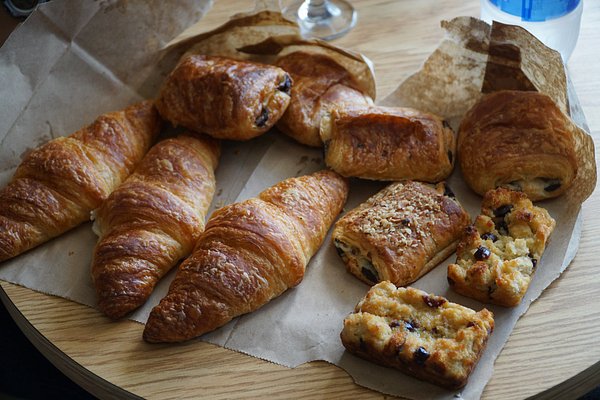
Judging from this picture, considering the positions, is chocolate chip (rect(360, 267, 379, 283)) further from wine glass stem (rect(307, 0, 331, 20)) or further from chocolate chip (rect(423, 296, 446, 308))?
wine glass stem (rect(307, 0, 331, 20))

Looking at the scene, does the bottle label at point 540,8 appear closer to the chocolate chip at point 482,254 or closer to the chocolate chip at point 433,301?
the chocolate chip at point 482,254

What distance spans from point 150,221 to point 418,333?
750mm

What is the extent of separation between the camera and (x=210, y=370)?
1673 mm

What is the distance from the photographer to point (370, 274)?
1.83 metres

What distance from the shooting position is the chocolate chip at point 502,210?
186cm

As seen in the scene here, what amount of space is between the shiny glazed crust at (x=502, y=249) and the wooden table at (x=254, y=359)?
85 millimetres

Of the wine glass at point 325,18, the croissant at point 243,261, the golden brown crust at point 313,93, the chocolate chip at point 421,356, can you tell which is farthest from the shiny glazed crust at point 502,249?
the wine glass at point 325,18

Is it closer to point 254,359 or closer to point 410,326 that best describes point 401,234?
point 410,326

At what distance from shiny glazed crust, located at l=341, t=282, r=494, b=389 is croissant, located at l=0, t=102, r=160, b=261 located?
842 millimetres

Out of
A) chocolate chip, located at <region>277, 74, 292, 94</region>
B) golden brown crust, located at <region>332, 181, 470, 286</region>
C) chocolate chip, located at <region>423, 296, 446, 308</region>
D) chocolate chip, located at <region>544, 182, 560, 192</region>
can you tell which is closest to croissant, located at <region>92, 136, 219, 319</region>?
chocolate chip, located at <region>277, 74, 292, 94</region>

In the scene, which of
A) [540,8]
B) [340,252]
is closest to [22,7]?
[340,252]

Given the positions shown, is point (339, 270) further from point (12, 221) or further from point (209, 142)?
point (12, 221)

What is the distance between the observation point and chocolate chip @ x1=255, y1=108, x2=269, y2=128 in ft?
6.98

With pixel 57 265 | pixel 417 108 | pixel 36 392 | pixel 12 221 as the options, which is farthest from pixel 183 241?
pixel 417 108
